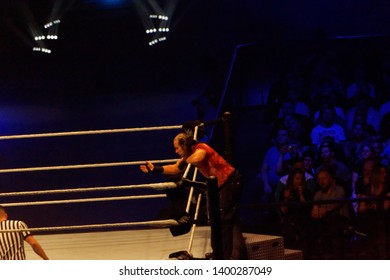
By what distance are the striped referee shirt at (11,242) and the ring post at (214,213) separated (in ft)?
3.92

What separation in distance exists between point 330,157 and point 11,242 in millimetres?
2666

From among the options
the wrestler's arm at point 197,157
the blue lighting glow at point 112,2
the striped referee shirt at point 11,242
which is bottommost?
the striped referee shirt at point 11,242

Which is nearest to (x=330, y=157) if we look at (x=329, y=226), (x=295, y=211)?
(x=295, y=211)

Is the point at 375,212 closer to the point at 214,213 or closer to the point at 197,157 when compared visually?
the point at 197,157

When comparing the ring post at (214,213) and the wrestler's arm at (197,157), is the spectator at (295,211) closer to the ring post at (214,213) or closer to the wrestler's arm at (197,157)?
the wrestler's arm at (197,157)

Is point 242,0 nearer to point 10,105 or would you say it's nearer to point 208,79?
point 208,79

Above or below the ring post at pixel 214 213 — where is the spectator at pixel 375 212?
above

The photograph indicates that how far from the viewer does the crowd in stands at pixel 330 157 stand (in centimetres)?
468

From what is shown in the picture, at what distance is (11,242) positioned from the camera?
362cm

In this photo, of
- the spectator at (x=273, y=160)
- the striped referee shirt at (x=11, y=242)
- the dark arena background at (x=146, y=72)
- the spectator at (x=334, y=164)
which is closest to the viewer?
the striped referee shirt at (x=11, y=242)

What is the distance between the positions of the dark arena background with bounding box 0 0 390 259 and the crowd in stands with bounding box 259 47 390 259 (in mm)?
55

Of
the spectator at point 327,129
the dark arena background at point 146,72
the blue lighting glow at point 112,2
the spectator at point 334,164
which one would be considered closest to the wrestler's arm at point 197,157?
the spectator at point 334,164

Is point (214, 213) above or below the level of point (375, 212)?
below
